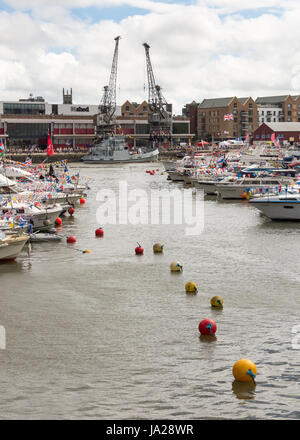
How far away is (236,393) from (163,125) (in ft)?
540

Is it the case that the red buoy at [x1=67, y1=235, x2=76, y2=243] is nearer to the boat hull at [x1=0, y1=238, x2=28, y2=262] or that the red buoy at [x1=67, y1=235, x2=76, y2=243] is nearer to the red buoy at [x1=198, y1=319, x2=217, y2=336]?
the boat hull at [x1=0, y1=238, x2=28, y2=262]

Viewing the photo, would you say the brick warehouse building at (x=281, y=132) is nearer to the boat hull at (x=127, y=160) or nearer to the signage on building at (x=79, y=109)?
the boat hull at (x=127, y=160)

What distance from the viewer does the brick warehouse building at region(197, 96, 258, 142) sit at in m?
190

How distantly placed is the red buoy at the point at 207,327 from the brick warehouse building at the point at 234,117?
17159cm

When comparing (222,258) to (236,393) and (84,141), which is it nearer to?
(236,393)

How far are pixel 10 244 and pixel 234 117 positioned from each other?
6564 inches

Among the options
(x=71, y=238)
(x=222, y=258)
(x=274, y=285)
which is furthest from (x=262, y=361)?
(x=71, y=238)

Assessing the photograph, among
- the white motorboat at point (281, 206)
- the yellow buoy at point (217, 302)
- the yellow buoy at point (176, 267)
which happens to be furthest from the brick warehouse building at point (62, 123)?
the yellow buoy at point (217, 302)

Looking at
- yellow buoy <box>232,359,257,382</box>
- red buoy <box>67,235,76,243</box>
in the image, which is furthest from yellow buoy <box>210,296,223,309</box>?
red buoy <box>67,235,76,243</box>

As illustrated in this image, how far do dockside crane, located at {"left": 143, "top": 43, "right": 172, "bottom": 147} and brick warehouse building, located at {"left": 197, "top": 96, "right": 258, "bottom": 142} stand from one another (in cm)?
1839

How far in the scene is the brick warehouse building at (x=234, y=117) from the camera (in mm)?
190275

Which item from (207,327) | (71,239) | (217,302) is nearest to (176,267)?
(217,302)

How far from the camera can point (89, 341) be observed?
20062 millimetres

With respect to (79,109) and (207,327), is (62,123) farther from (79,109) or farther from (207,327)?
(207,327)
